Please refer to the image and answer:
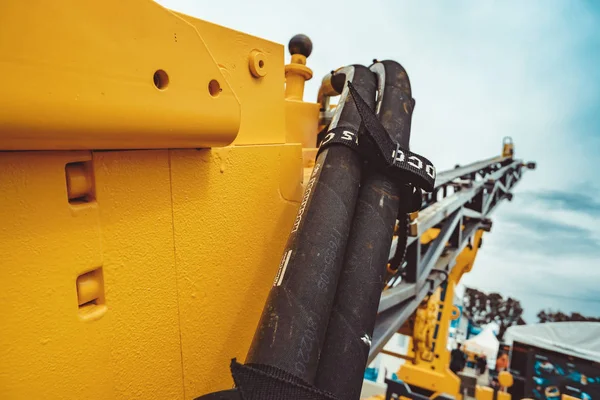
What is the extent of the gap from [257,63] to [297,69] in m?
0.97

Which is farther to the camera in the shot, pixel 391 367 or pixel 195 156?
pixel 391 367

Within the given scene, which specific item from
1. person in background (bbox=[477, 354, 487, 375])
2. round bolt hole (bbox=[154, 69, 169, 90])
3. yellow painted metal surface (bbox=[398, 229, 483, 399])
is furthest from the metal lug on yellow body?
person in background (bbox=[477, 354, 487, 375])

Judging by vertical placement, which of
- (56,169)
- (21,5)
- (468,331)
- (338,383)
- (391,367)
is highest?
(468,331)

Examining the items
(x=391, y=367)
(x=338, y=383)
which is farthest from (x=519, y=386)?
(x=391, y=367)

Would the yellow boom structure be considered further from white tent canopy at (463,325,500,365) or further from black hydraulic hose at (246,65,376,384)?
white tent canopy at (463,325,500,365)

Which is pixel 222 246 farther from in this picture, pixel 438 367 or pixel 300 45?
→ pixel 438 367

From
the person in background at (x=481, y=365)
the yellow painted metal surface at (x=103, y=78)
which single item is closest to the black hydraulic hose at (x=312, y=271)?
the yellow painted metal surface at (x=103, y=78)

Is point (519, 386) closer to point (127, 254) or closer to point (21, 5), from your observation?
point (127, 254)

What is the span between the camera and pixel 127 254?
0.70 meters

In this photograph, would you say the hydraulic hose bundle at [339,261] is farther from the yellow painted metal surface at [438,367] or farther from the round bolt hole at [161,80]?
the yellow painted metal surface at [438,367]

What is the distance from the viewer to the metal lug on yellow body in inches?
72.7

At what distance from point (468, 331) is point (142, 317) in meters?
16.7

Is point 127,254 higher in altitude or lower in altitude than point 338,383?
higher

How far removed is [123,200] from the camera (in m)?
0.69
